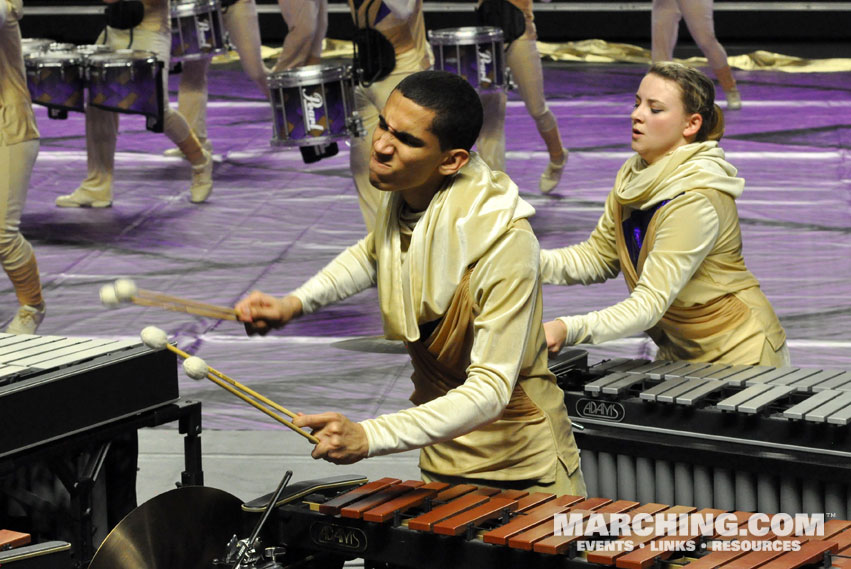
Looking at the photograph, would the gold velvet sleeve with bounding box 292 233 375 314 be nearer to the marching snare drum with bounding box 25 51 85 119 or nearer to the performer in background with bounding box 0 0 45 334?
the performer in background with bounding box 0 0 45 334

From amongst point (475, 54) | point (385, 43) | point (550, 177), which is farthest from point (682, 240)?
point (550, 177)

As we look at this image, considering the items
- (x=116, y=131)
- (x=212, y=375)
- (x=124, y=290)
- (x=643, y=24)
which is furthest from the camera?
(x=643, y=24)

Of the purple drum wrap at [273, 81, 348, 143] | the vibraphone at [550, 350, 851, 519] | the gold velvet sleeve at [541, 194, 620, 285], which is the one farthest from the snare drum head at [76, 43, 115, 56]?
the vibraphone at [550, 350, 851, 519]

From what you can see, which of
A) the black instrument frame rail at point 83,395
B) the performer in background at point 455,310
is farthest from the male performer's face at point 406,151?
the black instrument frame rail at point 83,395

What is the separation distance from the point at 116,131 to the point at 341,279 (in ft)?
18.2

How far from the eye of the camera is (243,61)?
959 cm

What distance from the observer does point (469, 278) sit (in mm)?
2998

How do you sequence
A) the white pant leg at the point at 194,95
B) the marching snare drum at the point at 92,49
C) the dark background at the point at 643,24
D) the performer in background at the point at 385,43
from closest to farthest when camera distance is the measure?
the performer in background at the point at 385,43 < the marching snare drum at the point at 92,49 < the white pant leg at the point at 194,95 < the dark background at the point at 643,24

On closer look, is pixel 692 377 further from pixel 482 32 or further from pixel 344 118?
pixel 482 32

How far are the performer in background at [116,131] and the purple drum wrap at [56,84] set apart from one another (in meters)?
0.48

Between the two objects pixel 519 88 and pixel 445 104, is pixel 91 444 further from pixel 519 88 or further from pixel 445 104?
pixel 519 88

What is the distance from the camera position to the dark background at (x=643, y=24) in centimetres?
1355

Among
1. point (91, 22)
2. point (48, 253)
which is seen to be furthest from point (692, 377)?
point (91, 22)

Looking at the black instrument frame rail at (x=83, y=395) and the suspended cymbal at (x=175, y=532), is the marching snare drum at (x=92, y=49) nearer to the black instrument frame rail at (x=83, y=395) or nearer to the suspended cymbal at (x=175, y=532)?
the black instrument frame rail at (x=83, y=395)
